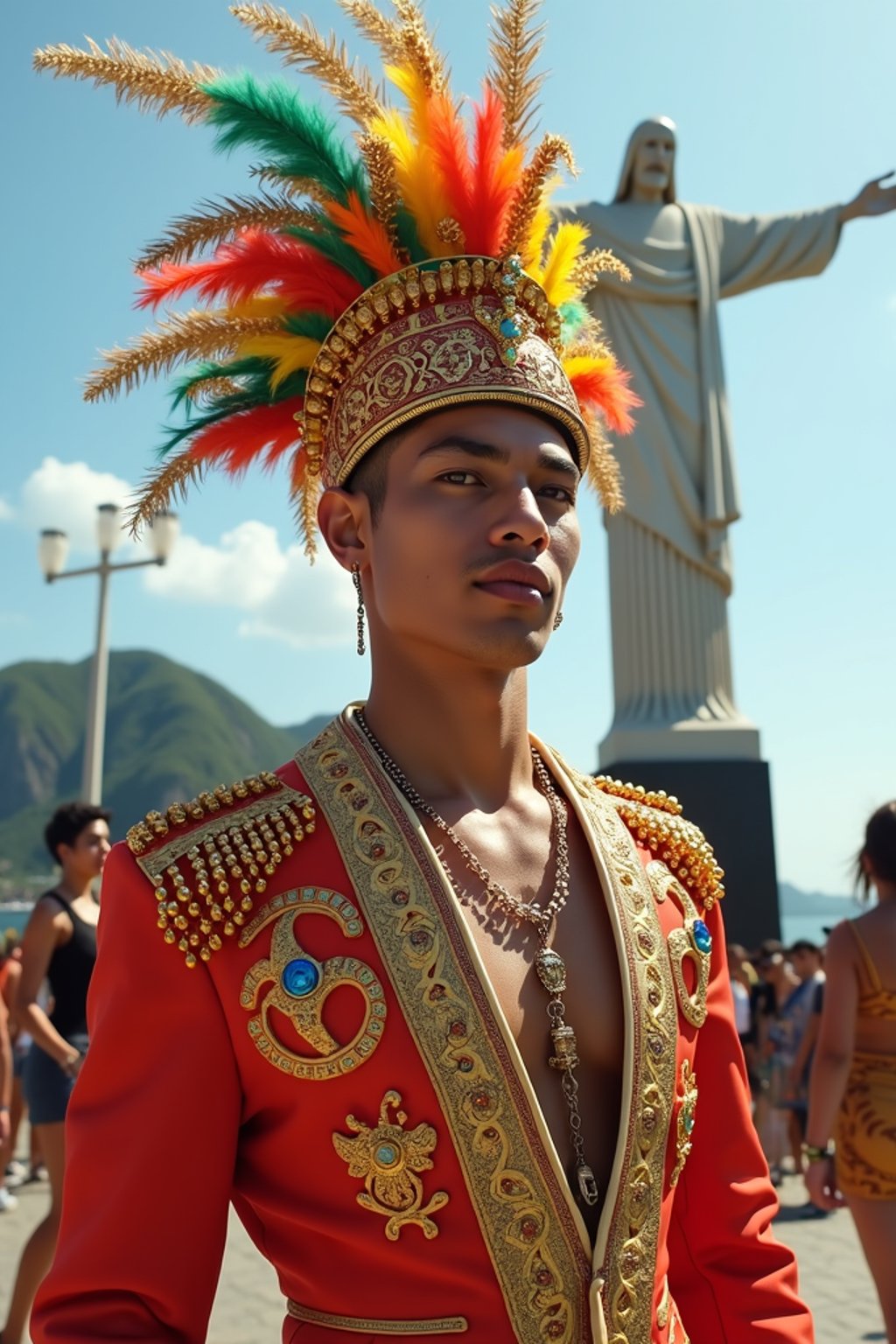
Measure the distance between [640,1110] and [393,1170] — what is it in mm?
327

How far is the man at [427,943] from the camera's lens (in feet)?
4.62

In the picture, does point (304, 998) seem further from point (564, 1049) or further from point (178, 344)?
point (178, 344)

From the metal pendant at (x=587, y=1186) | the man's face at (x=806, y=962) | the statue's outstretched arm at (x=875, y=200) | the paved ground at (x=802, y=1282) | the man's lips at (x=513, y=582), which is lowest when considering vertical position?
the paved ground at (x=802, y=1282)

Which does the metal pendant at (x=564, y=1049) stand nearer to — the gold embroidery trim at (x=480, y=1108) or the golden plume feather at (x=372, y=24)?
the gold embroidery trim at (x=480, y=1108)

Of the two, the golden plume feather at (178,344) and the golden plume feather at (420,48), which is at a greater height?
the golden plume feather at (420,48)

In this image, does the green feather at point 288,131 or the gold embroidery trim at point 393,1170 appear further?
the green feather at point 288,131

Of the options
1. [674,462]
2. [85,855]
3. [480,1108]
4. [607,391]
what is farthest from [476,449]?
[674,462]

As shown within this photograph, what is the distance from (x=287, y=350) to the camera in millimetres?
1966

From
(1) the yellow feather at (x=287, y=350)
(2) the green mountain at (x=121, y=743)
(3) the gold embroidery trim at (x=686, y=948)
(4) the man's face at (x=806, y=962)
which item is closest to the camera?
(3) the gold embroidery trim at (x=686, y=948)

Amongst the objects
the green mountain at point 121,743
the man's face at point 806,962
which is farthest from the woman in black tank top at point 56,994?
the green mountain at point 121,743

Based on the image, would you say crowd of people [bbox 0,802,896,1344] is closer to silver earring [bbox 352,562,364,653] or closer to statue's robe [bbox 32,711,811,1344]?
silver earring [bbox 352,562,364,653]

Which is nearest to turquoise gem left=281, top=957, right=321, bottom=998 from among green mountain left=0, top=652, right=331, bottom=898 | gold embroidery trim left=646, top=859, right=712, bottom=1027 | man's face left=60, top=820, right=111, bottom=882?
gold embroidery trim left=646, top=859, right=712, bottom=1027

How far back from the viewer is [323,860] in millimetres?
1625

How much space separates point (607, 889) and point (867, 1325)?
4.14m
